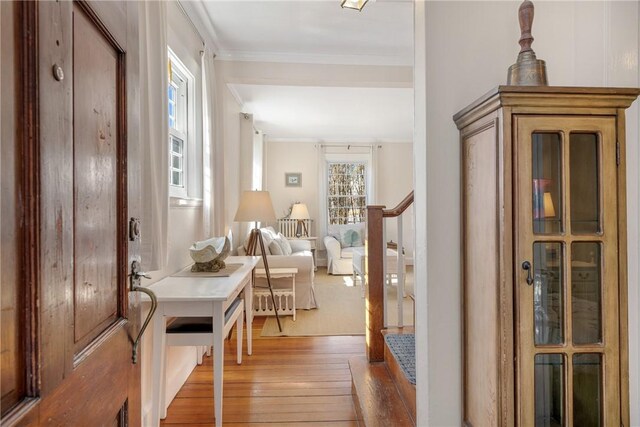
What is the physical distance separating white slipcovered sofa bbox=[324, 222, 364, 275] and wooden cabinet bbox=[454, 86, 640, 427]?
4905mm

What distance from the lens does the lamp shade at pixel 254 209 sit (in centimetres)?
330

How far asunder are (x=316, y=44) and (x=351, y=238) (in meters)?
3.89

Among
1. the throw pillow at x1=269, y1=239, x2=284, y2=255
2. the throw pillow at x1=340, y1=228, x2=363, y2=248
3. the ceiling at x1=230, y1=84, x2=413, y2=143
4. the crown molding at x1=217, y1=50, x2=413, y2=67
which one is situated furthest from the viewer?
the throw pillow at x1=340, y1=228, x2=363, y2=248

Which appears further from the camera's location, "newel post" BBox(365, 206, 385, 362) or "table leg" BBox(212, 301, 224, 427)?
"newel post" BBox(365, 206, 385, 362)

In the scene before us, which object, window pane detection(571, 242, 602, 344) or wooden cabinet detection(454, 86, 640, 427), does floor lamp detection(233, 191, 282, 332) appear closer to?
wooden cabinet detection(454, 86, 640, 427)

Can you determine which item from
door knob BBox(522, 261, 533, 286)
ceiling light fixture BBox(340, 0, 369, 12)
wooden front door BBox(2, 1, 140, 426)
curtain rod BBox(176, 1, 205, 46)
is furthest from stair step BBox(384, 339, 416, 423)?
curtain rod BBox(176, 1, 205, 46)

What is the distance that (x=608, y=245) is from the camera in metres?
1.07

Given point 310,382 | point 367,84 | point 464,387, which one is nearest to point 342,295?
point 310,382

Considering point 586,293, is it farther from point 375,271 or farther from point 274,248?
point 274,248

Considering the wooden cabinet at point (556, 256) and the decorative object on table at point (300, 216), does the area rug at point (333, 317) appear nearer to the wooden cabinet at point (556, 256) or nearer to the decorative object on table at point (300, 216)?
the decorative object on table at point (300, 216)

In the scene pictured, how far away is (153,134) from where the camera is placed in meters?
1.78

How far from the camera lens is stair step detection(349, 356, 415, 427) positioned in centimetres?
165

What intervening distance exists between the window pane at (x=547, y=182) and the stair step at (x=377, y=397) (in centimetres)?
115

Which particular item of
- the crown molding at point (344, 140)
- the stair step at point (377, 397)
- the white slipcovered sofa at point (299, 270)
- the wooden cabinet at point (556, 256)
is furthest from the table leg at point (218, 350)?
the crown molding at point (344, 140)
